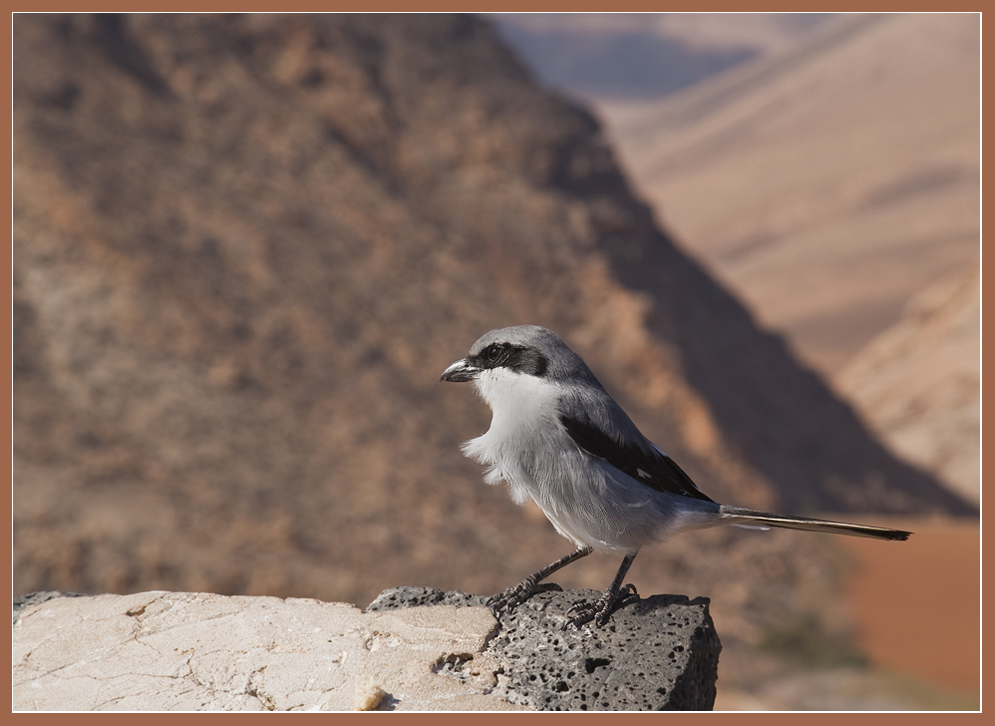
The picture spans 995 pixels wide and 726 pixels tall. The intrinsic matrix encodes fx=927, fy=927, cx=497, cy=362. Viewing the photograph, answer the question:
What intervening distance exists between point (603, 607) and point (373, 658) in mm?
1287

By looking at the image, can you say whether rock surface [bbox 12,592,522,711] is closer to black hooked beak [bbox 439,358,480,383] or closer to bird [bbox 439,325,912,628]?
bird [bbox 439,325,912,628]

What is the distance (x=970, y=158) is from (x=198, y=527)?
3110 inches

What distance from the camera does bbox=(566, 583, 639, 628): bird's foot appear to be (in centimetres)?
512

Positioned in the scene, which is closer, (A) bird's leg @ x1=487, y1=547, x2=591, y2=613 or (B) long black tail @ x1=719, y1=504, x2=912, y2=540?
(B) long black tail @ x1=719, y1=504, x2=912, y2=540

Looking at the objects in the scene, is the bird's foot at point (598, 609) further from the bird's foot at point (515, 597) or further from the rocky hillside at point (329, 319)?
the rocky hillside at point (329, 319)

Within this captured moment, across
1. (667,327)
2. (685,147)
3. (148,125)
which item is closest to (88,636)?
(148,125)

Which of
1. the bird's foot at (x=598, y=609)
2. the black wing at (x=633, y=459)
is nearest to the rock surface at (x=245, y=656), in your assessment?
the bird's foot at (x=598, y=609)

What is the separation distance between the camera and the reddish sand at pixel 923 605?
15.5 m

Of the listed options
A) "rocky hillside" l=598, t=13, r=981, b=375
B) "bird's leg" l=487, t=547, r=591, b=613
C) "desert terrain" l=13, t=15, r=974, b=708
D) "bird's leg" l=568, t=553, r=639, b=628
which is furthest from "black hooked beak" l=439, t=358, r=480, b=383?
"rocky hillside" l=598, t=13, r=981, b=375

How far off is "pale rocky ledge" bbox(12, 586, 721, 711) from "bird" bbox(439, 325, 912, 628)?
0.87 feet

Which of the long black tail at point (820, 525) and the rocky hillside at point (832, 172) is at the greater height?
the rocky hillside at point (832, 172)

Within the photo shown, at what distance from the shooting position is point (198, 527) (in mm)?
14922

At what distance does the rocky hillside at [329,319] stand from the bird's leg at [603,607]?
994 cm

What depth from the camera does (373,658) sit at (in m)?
5.00
